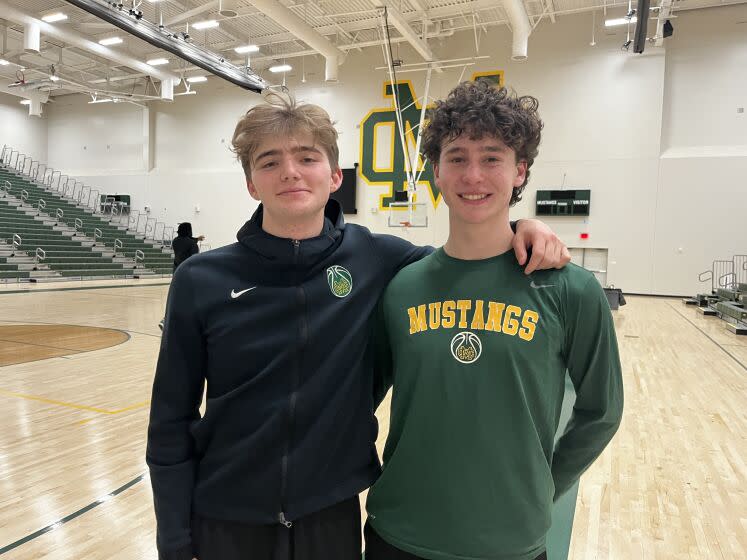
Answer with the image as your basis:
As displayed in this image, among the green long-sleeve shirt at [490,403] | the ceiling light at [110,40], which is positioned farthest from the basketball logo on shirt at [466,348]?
the ceiling light at [110,40]

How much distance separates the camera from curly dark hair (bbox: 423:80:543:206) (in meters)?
1.20

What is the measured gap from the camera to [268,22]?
15.4 metres

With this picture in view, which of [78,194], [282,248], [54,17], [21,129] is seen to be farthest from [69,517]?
[21,129]

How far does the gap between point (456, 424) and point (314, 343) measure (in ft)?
1.19

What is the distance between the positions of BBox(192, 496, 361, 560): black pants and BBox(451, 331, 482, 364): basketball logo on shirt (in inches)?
18.6

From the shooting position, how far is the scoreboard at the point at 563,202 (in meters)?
15.0

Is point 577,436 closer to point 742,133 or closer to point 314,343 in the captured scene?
point 314,343

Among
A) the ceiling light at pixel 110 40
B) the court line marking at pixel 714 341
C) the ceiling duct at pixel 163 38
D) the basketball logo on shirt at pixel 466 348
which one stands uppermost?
the ceiling light at pixel 110 40

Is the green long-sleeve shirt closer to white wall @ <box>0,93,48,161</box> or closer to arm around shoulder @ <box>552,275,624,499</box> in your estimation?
arm around shoulder @ <box>552,275,624,499</box>

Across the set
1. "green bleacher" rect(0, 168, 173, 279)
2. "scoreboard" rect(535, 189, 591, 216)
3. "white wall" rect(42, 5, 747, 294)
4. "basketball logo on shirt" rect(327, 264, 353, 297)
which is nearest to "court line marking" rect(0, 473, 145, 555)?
"basketball logo on shirt" rect(327, 264, 353, 297)

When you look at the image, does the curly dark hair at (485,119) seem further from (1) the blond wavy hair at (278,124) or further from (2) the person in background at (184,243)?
(2) the person in background at (184,243)

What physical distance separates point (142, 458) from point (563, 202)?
1423cm

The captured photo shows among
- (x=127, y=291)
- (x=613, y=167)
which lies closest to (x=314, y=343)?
(x=127, y=291)

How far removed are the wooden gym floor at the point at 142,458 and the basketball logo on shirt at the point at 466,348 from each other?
5.61ft
